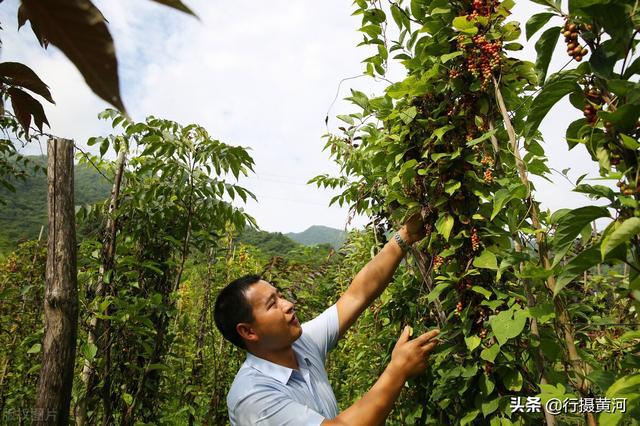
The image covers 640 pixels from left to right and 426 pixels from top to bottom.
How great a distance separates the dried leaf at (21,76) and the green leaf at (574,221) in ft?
3.67

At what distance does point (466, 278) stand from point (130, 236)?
2533mm

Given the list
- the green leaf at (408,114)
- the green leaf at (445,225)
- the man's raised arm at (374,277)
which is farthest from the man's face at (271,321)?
the green leaf at (408,114)

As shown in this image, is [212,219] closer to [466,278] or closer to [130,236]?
[130,236]

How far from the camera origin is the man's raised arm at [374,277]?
85.5 inches

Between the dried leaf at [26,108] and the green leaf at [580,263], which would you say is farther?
the green leaf at [580,263]

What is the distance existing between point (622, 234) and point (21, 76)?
1.12 meters

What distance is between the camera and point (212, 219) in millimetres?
3354

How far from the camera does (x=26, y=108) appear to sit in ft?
2.27

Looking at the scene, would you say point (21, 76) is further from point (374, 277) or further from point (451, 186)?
point (374, 277)

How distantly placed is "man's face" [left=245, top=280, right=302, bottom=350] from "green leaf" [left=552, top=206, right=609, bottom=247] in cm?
126

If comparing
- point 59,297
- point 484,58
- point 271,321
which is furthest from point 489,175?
point 59,297

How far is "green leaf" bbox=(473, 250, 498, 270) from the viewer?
1605 mm

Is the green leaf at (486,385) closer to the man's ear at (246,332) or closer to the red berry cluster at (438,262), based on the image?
the red berry cluster at (438,262)

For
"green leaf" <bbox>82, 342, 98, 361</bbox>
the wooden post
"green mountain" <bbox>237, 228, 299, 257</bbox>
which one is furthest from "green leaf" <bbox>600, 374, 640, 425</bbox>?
"green mountain" <bbox>237, 228, 299, 257</bbox>
